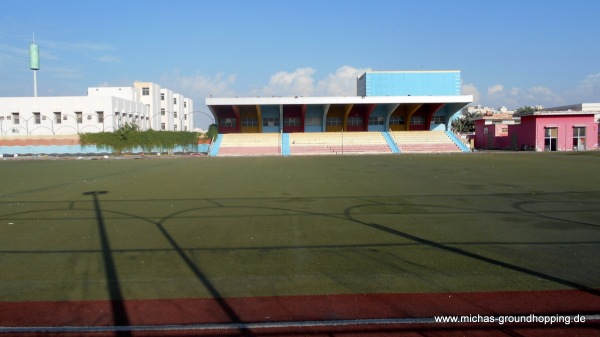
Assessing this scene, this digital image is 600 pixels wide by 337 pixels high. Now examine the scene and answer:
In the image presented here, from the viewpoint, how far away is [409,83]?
204 ft

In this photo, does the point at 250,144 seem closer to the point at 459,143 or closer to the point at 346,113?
the point at 346,113

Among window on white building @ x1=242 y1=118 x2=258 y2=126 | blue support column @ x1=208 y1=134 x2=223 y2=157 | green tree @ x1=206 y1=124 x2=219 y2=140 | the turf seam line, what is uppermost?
window on white building @ x1=242 y1=118 x2=258 y2=126

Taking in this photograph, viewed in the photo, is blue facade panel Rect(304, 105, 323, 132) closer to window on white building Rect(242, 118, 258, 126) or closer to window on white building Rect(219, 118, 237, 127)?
window on white building Rect(242, 118, 258, 126)

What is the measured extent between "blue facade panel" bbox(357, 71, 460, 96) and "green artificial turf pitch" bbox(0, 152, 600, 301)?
4839cm

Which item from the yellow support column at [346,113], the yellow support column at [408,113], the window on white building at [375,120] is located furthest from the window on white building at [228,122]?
the yellow support column at [408,113]

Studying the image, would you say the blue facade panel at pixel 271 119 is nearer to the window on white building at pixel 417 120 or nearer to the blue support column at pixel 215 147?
the blue support column at pixel 215 147

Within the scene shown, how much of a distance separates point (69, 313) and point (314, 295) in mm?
2819

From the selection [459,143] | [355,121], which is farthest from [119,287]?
[355,121]

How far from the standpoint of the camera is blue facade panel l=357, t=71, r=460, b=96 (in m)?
62.0

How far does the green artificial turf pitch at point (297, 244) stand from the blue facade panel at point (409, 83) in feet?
159

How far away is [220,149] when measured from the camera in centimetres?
5500

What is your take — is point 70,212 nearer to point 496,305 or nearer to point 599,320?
point 496,305

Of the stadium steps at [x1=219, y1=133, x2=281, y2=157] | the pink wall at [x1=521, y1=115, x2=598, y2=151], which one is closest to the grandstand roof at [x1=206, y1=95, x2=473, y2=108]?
the stadium steps at [x1=219, y1=133, x2=281, y2=157]

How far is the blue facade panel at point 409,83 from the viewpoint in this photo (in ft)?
203
